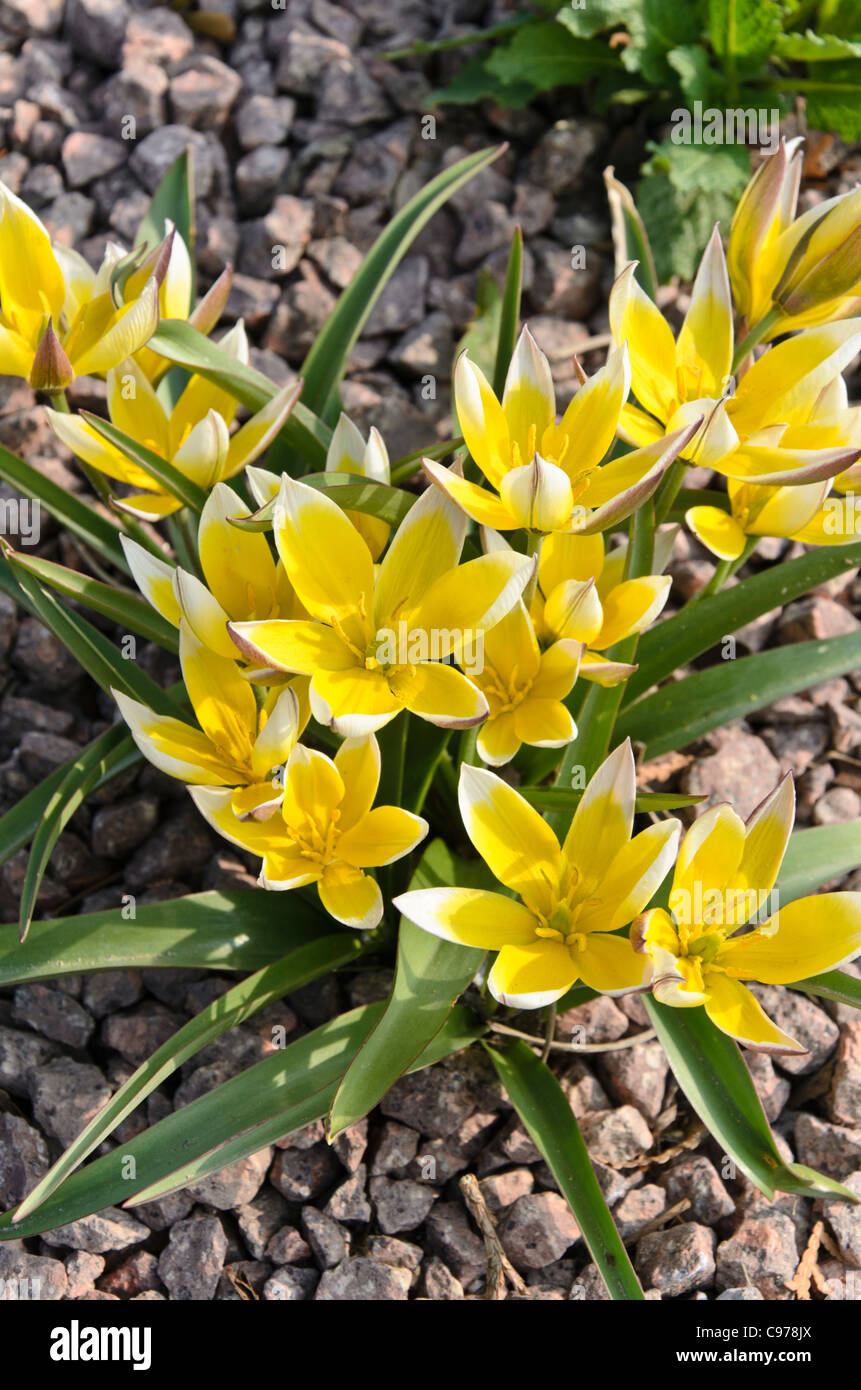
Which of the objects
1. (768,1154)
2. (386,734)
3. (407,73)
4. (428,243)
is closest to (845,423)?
(386,734)

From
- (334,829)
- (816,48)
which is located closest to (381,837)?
(334,829)

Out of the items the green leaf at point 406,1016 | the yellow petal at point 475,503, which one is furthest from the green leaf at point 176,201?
the green leaf at point 406,1016

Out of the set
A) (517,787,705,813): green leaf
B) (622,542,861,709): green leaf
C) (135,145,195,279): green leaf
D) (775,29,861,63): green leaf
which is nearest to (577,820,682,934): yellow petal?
(517,787,705,813): green leaf

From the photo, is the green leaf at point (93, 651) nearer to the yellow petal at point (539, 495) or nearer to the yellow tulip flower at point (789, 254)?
the yellow petal at point (539, 495)

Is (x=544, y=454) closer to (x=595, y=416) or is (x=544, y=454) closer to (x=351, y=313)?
(x=595, y=416)

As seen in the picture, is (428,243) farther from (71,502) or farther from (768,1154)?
(768,1154)
